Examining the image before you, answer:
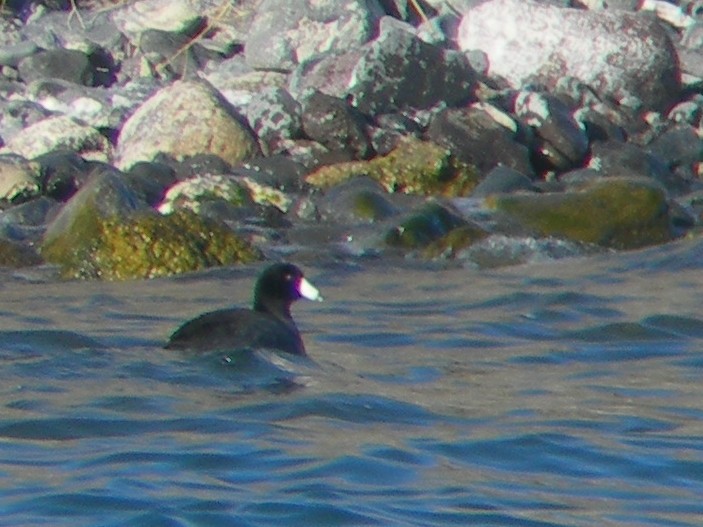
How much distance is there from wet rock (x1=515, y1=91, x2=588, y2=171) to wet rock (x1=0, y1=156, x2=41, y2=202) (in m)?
4.36

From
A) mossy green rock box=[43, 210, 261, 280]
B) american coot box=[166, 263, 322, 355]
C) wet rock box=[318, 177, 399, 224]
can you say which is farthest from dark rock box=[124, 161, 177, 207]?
american coot box=[166, 263, 322, 355]

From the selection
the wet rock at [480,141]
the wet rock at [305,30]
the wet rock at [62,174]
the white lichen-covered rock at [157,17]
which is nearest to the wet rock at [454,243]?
the wet rock at [480,141]

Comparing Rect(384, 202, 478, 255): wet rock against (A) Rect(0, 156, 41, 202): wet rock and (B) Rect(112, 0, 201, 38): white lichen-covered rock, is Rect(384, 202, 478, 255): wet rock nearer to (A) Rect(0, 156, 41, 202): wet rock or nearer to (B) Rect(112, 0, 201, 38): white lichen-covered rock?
(A) Rect(0, 156, 41, 202): wet rock

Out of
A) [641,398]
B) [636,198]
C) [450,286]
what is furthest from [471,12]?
[641,398]

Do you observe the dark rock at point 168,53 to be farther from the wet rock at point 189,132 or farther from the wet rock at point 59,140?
the wet rock at point 189,132

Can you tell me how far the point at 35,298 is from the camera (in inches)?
421

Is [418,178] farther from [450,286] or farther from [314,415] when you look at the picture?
[314,415]

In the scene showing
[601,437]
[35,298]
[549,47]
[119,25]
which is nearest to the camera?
[601,437]

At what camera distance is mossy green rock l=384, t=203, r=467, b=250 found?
12609 millimetres

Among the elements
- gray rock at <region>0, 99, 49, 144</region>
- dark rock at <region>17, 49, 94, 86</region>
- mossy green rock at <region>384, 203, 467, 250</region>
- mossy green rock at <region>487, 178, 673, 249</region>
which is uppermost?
mossy green rock at <region>487, 178, 673, 249</region>

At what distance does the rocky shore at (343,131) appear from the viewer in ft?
40.8

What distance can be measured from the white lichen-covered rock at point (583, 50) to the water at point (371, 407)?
593 cm

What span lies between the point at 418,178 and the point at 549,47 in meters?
3.30

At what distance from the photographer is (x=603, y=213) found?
12.9 m
